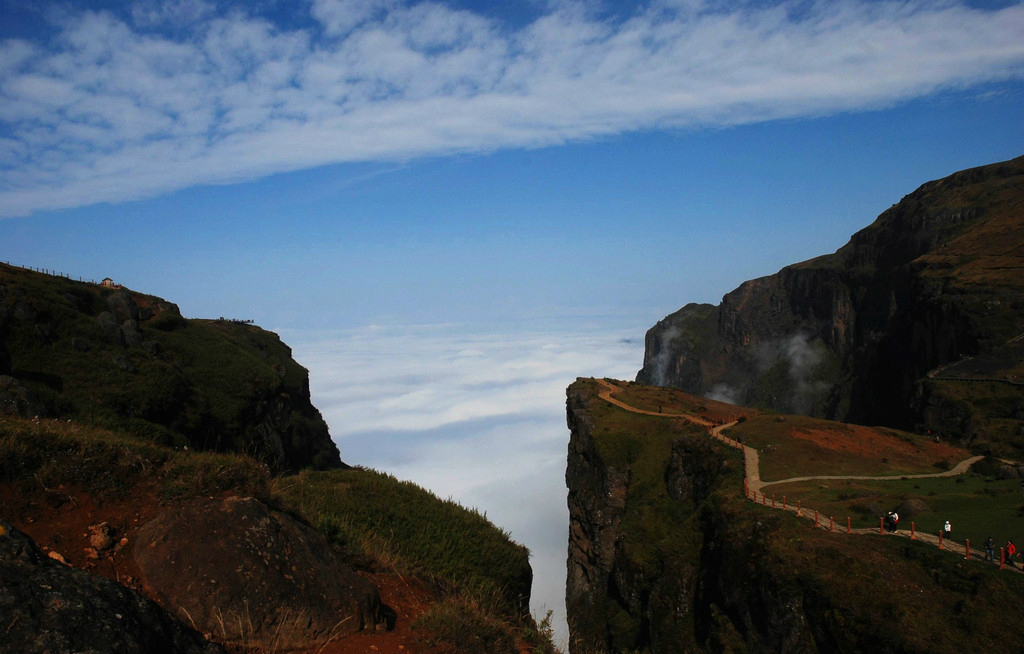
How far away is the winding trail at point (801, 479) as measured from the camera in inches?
894

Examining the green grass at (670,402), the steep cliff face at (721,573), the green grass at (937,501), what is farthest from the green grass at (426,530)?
the green grass at (670,402)

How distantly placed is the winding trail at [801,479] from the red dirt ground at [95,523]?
20550mm

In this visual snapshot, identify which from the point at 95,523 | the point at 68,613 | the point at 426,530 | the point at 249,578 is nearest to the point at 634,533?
the point at 426,530

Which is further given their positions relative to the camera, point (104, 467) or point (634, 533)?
point (634, 533)

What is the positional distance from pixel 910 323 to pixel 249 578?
122542mm

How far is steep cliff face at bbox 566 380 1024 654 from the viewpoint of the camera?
18.8 m

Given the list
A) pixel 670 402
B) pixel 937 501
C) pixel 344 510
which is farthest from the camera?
pixel 670 402

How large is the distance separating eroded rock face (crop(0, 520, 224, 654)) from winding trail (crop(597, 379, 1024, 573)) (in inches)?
922

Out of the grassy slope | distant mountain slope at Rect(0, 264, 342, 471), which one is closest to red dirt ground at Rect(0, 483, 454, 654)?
the grassy slope

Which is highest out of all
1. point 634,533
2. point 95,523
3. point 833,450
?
point 95,523

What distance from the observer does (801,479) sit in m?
36.6

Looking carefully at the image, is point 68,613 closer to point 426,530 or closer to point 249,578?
point 249,578

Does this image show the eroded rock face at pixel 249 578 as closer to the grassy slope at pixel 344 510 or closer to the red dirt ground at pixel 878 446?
the grassy slope at pixel 344 510

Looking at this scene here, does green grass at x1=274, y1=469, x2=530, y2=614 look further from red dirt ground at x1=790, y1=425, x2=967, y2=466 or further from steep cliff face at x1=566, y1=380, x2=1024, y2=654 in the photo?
red dirt ground at x1=790, y1=425, x2=967, y2=466
